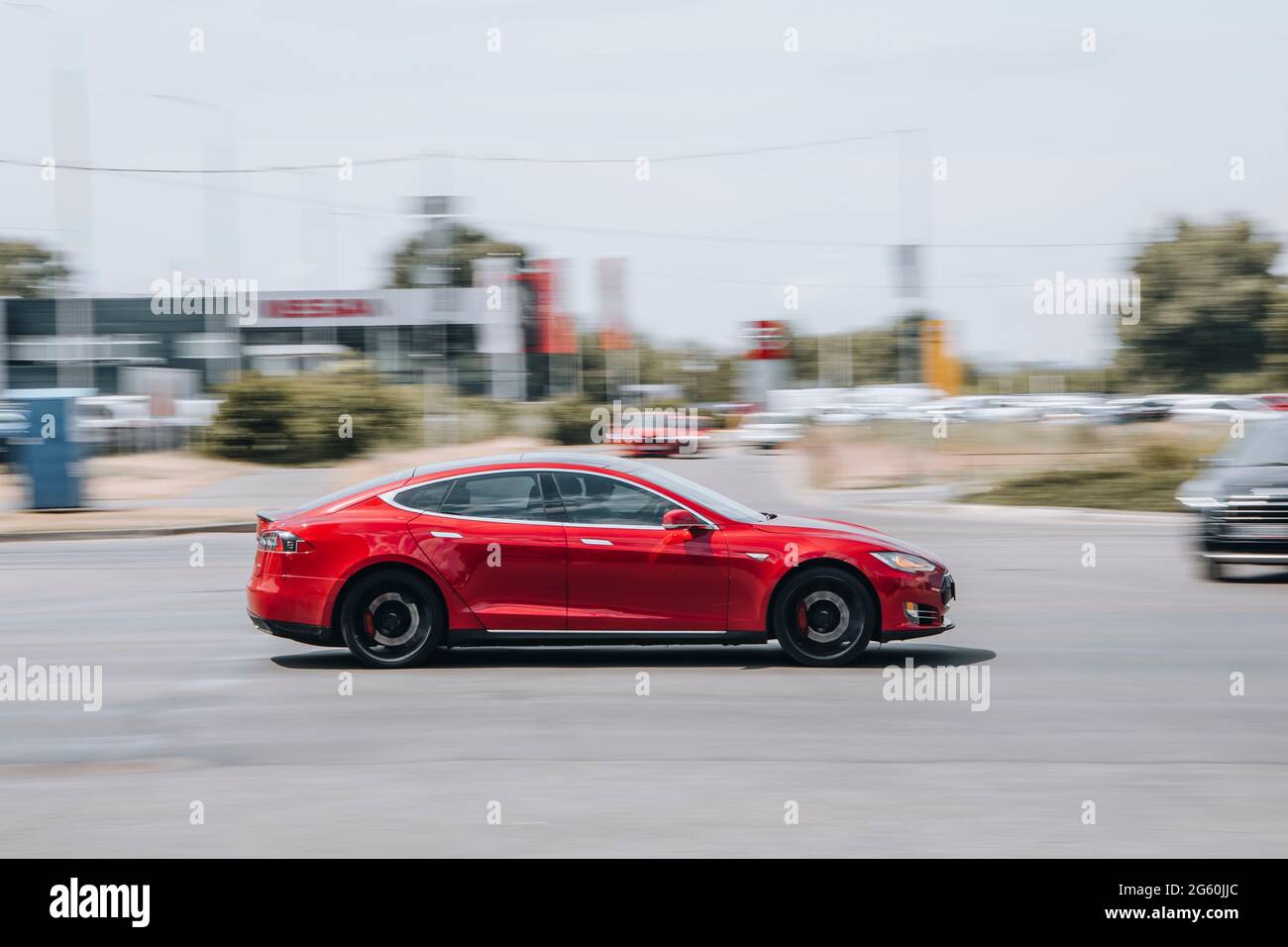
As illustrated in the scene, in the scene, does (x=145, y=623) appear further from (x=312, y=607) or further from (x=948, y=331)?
(x=948, y=331)

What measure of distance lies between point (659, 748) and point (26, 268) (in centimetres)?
12867

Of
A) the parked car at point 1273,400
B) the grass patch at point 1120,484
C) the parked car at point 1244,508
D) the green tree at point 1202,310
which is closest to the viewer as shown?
the parked car at point 1244,508

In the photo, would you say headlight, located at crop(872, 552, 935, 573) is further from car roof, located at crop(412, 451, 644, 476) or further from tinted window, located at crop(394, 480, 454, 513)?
tinted window, located at crop(394, 480, 454, 513)

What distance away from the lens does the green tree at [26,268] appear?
392 ft

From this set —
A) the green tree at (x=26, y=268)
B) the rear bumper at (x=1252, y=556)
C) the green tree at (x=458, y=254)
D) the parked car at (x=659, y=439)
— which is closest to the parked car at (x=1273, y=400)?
the parked car at (x=659, y=439)

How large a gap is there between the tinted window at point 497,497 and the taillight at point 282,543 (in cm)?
89

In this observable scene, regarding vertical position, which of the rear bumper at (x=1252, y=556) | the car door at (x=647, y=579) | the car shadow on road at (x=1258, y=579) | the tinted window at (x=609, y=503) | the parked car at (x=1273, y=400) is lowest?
the car shadow on road at (x=1258, y=579)

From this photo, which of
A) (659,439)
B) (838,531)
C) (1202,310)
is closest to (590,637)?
(838,531)

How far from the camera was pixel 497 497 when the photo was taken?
363 inches

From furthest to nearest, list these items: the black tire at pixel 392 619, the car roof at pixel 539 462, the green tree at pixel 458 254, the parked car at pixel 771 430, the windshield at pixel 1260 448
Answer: the green tree at pixel 458 254
the parked car at pixel 771 430
the windshield at pixel 1260 448
the car roof at pixel 539 462
the black tire at pixel 392 619

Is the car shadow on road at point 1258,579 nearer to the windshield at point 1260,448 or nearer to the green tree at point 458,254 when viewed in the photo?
the windshield at point 1260,448

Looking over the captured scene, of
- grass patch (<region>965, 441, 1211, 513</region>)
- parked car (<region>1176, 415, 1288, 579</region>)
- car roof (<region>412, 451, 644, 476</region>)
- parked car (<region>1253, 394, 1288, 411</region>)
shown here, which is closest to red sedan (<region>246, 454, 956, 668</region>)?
car roof (<region>412, 451, 644, 476</region>)

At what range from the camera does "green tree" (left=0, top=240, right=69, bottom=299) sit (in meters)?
120
